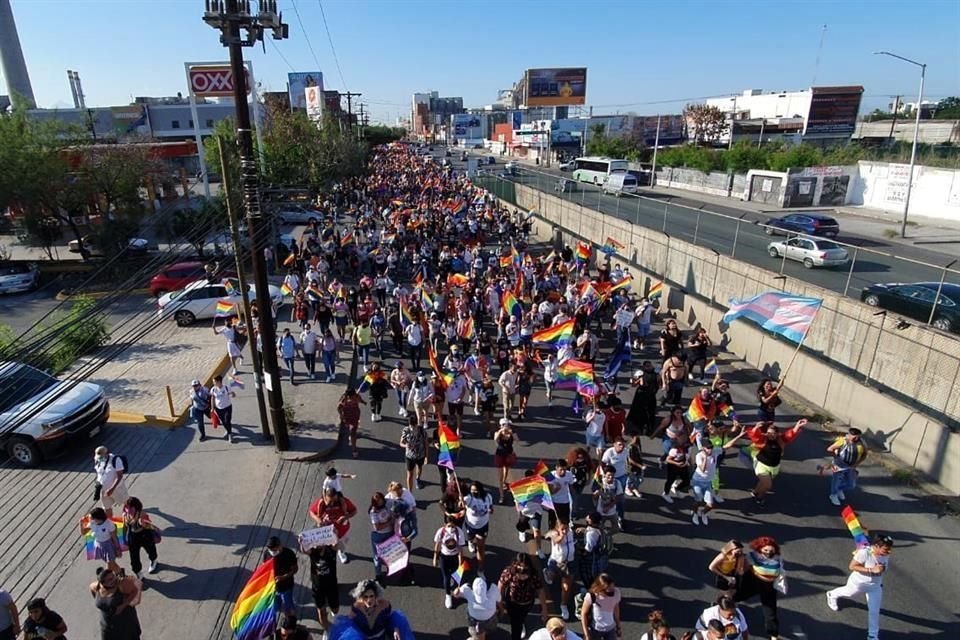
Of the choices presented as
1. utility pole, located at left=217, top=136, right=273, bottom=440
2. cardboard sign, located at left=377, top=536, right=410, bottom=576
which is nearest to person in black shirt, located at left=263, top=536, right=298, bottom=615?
cardboard sign, located at left=377, top=536, right=410, bottom=576

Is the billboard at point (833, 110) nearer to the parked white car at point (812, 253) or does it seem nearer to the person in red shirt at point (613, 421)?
the parked white car at point (812, 253)

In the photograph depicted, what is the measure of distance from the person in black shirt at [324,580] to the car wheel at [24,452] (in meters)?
7.19

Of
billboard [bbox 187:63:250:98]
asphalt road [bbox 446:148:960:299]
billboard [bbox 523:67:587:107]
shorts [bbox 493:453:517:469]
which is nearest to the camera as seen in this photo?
shorts [bbox 493:453:517:469]

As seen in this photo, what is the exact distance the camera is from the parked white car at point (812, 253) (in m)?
21.3

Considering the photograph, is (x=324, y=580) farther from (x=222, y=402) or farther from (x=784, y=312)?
(x=784, y=312)

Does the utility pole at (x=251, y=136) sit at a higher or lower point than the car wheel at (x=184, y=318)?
higher

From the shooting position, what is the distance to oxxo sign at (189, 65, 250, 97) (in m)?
34.5

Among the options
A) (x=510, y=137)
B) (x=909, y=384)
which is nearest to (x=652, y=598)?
(x=909, y=384)

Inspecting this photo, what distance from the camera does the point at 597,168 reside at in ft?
174

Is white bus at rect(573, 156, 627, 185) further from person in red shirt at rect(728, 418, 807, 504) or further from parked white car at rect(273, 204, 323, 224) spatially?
person in red shirt at rect(728, 418, 807, 504)

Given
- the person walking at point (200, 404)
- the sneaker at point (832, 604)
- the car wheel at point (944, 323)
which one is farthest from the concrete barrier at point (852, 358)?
the person walking at point (200, 404)

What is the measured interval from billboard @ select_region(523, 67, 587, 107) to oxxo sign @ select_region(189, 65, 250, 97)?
6712cm

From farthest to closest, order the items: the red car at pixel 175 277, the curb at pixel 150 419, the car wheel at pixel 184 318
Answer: the red car at pixel 175 277
the car wheel at pixel 184 318
the curb at pixel 150 419

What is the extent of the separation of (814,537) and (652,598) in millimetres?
2993
